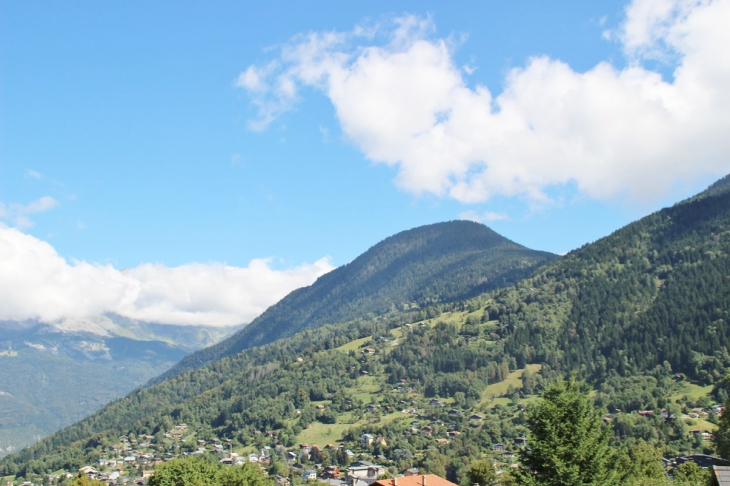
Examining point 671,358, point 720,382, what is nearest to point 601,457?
point 720,382

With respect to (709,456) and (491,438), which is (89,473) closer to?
(491,438)

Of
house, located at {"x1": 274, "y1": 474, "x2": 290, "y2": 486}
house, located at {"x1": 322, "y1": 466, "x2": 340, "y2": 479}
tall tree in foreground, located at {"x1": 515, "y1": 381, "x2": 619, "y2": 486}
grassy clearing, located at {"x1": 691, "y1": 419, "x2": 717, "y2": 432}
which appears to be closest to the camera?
tall tree in foreground, located at {"x1": 515, "y1": 381, "x2": 619, "y2": 486}

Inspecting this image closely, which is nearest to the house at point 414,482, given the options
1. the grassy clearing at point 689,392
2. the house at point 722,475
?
the house at point 722,475

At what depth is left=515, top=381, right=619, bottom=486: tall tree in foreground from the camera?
33.7m

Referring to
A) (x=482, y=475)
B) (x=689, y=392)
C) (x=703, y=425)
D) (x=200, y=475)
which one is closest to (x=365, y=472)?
(x=482, y=475)

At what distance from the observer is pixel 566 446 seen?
34125 mm

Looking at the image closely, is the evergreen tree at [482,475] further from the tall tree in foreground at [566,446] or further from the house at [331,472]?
the house at [331,472]

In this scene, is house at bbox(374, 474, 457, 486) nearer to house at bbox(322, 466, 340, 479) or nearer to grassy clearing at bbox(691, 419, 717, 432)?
house at bbox(322, 466, 340, 479)

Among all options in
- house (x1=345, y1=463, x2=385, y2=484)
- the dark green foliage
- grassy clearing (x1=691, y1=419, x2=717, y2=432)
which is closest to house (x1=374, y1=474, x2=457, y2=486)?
the dark green foliage

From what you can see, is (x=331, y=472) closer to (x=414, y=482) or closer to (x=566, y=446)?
(x=414, y=482)

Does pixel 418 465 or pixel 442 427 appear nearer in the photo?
pixel 418 465

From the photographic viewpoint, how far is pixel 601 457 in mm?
33938

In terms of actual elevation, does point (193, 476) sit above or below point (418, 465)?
above

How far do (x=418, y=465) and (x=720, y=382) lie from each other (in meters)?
80.4
